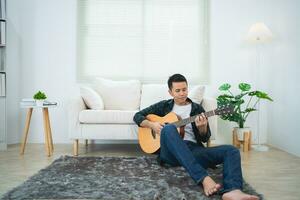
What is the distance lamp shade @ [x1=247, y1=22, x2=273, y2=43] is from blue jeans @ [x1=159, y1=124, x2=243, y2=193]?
6.61ft

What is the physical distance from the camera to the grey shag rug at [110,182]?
1761mm

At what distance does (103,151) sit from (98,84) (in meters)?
0.80

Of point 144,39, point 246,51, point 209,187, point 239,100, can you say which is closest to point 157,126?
point 209,187

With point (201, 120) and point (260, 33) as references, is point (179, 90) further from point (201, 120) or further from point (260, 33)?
point (260, 33)

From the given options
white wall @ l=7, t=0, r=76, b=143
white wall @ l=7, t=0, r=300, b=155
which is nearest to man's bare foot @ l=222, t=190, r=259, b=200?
white wall @ l=7, t=0, r=300, b=155

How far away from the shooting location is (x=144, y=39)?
13.2ft

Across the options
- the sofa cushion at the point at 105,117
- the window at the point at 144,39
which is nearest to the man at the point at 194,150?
the sofa cushion at the point at 105,117

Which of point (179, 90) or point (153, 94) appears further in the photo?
point (153, 94)

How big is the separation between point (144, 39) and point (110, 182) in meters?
2.40

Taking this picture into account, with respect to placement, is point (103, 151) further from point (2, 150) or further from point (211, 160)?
point (211, 160)

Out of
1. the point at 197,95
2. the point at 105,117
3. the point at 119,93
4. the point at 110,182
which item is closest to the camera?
the point at 110,182

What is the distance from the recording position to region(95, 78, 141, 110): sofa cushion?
3.62m

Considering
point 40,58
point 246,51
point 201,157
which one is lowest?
point 201,157

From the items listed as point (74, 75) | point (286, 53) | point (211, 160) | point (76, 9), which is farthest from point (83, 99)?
point (286, 53)
